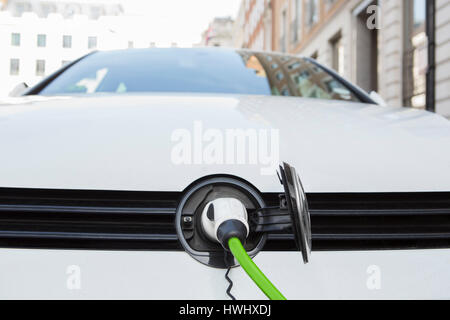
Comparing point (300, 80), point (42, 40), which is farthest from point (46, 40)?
point (300, 80)

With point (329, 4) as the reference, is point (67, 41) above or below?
below

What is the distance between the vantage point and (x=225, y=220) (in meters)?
0.77

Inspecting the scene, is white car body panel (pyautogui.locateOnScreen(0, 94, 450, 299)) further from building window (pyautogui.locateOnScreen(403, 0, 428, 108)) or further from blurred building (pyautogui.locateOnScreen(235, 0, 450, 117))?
building window (pyautogui.locateOnScreen(403, 0, 428, 108))

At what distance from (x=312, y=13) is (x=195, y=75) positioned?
15.3m

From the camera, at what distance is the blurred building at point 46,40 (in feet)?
6.31

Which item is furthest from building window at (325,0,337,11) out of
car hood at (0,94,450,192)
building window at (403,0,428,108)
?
car hood at (0,94,450,192)

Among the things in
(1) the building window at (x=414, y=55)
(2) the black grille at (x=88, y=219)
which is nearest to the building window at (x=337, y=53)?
(1) the building window at (x=414, y=55)

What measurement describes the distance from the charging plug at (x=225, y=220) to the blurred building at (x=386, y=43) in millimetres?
5116

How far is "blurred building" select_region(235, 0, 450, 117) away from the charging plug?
5116 mm

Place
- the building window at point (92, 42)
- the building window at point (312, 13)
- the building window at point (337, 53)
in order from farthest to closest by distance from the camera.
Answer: the building window at point (312, 13)
the building window at point (337, 53)
the building window at point (92, 42)

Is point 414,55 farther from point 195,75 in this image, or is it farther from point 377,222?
point 377,222

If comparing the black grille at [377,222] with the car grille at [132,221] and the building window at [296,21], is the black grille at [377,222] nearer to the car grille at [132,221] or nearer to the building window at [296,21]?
the car grille at [132,221]

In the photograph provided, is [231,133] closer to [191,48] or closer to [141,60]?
[141,60]

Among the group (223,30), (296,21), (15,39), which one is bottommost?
(15,39)
